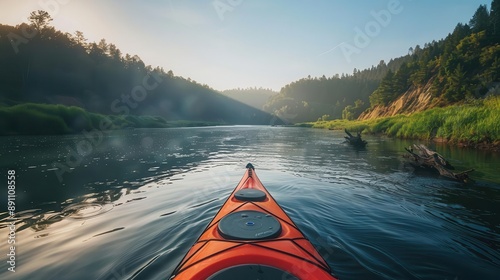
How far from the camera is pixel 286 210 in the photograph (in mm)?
7234

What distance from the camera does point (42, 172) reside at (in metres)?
11.8

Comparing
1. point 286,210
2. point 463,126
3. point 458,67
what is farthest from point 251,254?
point 458,67

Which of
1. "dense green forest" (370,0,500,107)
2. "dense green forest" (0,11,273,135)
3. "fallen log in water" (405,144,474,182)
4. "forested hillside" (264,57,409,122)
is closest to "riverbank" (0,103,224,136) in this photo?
"dense green forest" (0,11,273,135)

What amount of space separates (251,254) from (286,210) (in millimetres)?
4410

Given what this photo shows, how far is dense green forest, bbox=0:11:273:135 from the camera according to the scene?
6594 cm

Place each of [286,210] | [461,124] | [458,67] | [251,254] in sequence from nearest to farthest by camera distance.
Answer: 1. [251,254]
2. [286,210]
3. [461,124]
4. [458,67]

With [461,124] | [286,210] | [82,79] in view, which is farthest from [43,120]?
[82,79]

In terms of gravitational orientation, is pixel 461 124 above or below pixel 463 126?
above

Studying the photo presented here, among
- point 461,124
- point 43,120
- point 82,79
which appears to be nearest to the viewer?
point 461,124

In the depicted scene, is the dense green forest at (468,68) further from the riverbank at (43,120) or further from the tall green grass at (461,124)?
the riverbank at (43,120)

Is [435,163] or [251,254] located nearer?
[251,254]

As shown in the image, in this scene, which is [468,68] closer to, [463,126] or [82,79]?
[463,126]

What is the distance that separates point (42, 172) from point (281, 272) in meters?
14.1

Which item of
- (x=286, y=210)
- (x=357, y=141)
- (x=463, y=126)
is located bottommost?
(x=286, y=210)
